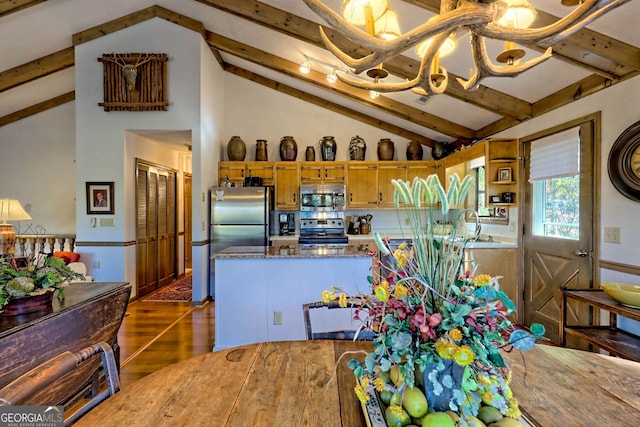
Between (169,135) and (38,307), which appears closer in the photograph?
(38,307)

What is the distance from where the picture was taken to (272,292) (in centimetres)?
297

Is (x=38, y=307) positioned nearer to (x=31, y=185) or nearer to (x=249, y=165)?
(x=249, y=165)

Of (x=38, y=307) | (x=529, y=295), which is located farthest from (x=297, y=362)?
(x=529, y=295)

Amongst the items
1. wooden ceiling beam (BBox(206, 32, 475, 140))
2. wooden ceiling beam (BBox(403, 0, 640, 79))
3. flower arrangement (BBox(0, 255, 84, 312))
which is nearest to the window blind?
wooden ceiling beam (BBox(403, 0, 640, 79))

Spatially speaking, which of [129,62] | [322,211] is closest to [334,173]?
[322,211]

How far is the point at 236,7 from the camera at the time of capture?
3.55 m

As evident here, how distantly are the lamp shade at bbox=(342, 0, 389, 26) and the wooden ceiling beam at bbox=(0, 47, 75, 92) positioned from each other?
16.1 ft

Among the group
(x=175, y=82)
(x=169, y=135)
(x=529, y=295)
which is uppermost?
(x=175, y=82)

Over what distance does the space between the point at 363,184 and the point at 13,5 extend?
4731mm

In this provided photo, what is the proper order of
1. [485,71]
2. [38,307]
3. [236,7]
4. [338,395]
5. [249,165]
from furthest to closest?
1. [249,165]
2. [236,7]
3. [38,307]
4. [485,71]
5. [338,395]

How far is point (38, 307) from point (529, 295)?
425 centimetres

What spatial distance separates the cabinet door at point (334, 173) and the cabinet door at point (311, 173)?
100mm

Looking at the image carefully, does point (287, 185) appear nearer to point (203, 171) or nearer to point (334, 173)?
point (334, 173)

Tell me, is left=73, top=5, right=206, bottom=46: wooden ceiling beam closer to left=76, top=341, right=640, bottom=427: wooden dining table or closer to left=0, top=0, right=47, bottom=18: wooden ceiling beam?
left=0, top=0, right=47, bottom=18: wooden ceiling beam
